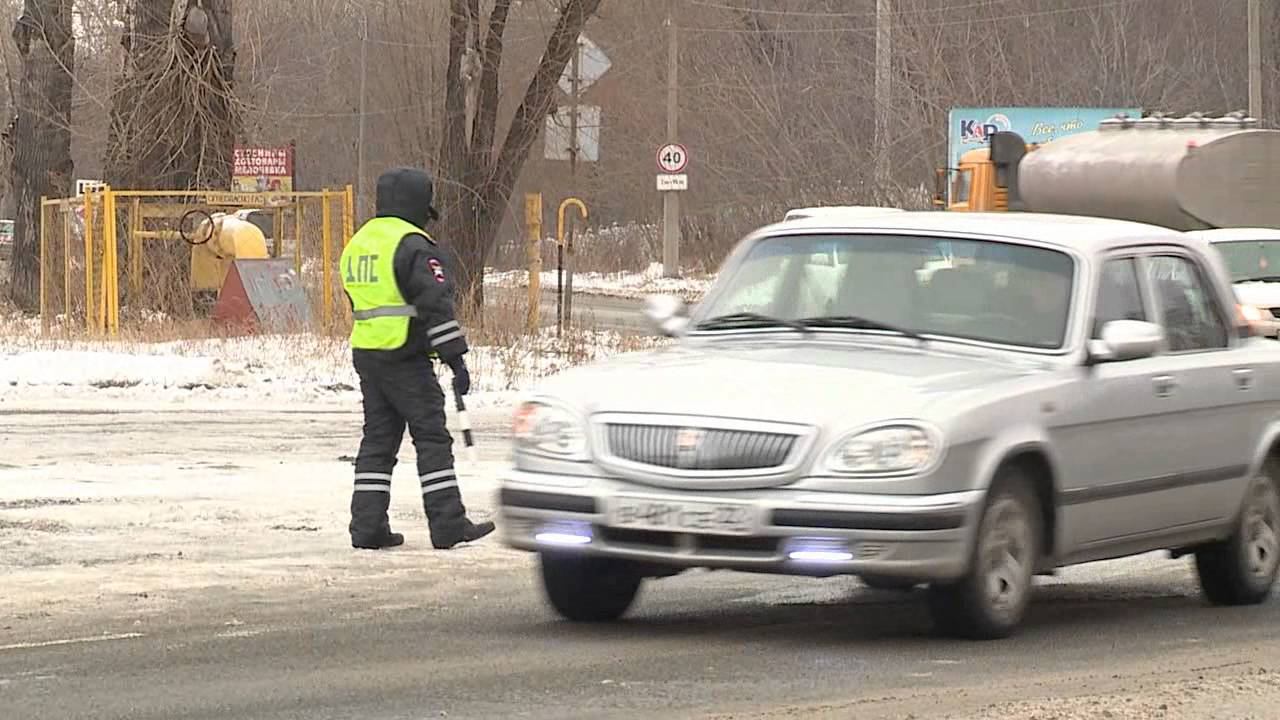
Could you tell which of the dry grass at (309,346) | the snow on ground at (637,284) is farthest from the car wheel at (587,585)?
the snow on ground at (637,284)

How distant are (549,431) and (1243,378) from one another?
3.09 m

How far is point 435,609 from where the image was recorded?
30.3 feet

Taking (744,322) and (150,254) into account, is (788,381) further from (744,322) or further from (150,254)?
(150,254)

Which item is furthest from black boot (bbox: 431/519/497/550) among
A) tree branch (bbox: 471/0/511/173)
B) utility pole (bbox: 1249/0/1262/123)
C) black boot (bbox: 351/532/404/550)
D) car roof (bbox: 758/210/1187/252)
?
utility pole (bbox: 1249/0/1262/123)

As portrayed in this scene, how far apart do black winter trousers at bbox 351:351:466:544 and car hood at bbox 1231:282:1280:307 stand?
12.1 metres

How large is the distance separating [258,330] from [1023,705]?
19.7 meters

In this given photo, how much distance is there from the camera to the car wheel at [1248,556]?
9781 mm

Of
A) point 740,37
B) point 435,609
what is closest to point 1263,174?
point 435,609

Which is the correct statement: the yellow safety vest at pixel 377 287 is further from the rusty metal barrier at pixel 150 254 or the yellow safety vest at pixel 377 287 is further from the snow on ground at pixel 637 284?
the snow on ground at pixel 637 284

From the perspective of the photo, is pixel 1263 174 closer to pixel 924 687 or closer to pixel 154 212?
pixel 154 212

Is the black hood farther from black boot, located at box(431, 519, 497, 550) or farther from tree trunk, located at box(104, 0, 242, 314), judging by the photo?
tree trunk, located at box(104, 0, 242, 314)

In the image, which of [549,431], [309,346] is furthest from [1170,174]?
[549,431]

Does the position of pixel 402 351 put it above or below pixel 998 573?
above

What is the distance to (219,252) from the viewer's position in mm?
29422
